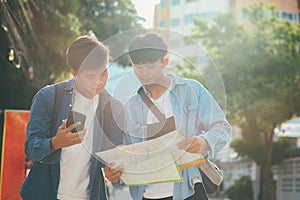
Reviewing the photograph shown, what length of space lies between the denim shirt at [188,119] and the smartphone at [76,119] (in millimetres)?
133

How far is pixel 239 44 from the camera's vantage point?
10727mm

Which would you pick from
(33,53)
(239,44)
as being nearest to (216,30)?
(239,44)

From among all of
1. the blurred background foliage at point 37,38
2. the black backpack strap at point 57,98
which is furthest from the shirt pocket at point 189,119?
the blurred background foliage at point 37,38

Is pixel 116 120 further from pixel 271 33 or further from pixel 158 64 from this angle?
pixel 271 33

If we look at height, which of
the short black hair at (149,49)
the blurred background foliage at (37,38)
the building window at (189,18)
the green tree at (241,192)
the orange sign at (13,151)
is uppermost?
the building window at (189,18)

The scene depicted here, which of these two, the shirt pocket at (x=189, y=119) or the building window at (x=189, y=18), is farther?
the building window at (x=189, y=18)

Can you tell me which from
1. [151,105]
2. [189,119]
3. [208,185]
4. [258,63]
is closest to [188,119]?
[189,119]

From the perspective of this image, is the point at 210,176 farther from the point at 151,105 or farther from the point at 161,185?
the point at 151,105

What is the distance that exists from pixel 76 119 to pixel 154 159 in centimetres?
25

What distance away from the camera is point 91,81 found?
1.64m

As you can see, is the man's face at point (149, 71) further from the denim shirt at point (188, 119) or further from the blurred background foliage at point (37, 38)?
the blurred background foliage at point (37, 38)

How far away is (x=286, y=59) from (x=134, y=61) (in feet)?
30.3

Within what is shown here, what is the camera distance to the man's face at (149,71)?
1621 mm

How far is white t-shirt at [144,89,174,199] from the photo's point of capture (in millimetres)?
1636
